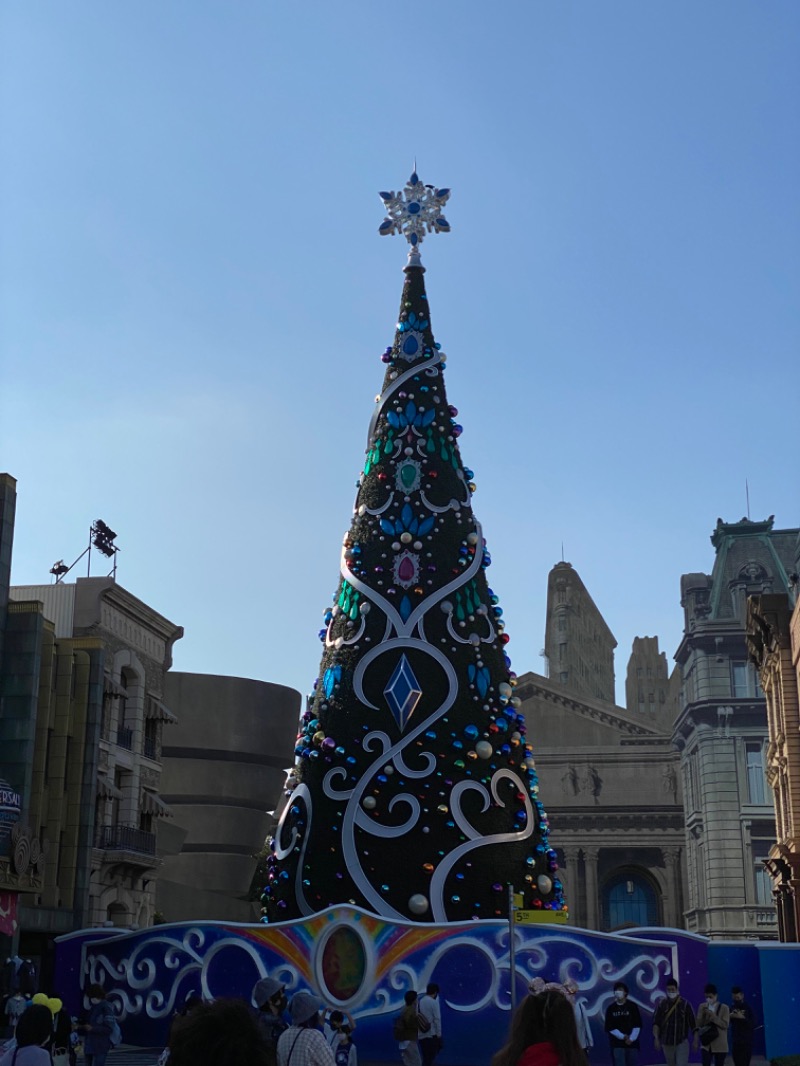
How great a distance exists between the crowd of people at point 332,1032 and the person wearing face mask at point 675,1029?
0.01m

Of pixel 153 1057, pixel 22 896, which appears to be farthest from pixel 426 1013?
pixel 22 896

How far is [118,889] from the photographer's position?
36.6 metres


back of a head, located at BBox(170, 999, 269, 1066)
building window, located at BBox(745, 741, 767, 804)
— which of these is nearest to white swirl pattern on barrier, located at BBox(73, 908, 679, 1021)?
back of a head, located at BBox(170, 999, 269, 1066)

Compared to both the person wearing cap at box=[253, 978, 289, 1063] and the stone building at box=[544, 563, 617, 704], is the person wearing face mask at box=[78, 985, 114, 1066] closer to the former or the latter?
the person wearing cap at box=[253, 978, 289, 1063]

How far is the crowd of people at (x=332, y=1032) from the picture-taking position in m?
4.34

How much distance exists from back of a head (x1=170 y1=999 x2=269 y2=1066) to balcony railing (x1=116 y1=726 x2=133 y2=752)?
113 feet

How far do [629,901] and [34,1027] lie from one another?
6873 cm

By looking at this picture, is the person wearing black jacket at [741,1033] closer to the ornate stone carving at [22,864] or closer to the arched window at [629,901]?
the ornate stone carving at [22,864]

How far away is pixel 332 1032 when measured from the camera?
16797mm

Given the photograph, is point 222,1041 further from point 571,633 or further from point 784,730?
point 571,633

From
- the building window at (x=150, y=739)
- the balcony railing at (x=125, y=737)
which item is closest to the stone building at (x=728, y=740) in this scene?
the building window at (x=150, y=739)

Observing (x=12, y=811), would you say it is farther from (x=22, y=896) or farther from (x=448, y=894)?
(x=448, y=894)

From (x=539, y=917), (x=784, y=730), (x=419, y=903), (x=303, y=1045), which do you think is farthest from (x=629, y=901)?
(x=303, y=1045)

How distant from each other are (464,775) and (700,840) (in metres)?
44.0
